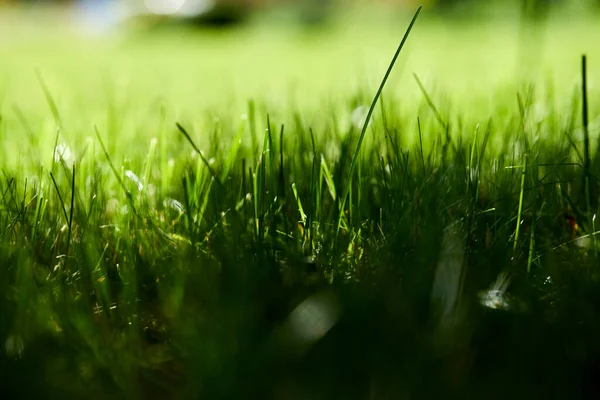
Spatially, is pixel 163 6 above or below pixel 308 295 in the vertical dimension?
above

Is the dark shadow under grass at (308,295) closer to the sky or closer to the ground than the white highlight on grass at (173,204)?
closer to the ground

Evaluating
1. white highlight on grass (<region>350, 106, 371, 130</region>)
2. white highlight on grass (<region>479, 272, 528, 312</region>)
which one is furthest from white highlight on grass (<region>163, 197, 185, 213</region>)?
white highlight on grass (<region>350, 106, 371, 130</region>)

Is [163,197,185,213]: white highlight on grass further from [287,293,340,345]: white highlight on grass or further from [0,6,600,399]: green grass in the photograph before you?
[287,293,340,345]: white highlight on grass

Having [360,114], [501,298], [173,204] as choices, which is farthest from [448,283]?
[360,114]

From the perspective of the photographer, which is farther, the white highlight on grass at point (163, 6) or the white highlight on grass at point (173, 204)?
the white highlight on grass at point (163, 6)

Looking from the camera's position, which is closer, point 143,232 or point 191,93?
point 143,232

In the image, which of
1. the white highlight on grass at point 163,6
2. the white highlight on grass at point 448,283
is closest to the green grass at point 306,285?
the white highlight on grass at point 448,283

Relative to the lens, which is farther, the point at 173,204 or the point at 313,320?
the point at 173,204

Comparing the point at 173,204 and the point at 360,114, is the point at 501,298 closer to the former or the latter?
the point at 173,204

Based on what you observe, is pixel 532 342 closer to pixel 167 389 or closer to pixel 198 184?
pixel 167 389

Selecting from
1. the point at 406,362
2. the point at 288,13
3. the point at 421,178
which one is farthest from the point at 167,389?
the point at 288,13

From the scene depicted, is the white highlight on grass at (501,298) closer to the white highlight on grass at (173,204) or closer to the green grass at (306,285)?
the green grass at (306,285)
